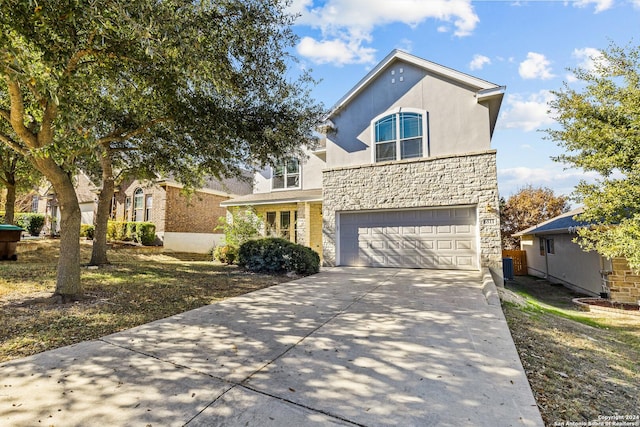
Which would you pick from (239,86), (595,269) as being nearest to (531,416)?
(239,86)

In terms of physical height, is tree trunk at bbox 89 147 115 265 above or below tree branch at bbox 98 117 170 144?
below

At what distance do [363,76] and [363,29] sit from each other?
2541 mm

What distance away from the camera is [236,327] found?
4562 mm

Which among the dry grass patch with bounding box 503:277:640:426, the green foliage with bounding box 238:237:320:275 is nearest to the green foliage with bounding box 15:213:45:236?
the green foliage with bounding box 238:237:320:275

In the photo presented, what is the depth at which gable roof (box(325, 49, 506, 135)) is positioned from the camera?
991cm

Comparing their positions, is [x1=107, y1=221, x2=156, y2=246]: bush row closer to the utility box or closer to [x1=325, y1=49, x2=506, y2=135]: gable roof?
the utility box

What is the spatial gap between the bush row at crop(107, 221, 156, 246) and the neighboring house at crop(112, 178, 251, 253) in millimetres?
446

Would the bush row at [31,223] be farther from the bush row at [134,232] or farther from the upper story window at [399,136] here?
the upper story window at [399,136]

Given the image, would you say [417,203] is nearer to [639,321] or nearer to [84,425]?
[639,321]

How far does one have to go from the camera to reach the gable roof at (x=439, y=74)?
9.91 metres

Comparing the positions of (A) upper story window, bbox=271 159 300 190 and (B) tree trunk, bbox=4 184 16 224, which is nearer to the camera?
(B) tree trunk, bbox=4 184 16 224

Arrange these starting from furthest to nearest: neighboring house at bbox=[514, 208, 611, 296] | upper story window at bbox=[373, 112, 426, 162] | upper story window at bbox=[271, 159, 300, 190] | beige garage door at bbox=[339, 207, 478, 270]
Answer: upper story window at bbox=[271, 159, 300, 190], upper story window at bbox=[373, 112, 426, 162], neighboring house at bbox=[514, 208, 611, 296], beige garage door at bbox=[339, 207, 478, 270]

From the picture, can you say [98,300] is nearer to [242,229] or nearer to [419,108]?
[242,229]

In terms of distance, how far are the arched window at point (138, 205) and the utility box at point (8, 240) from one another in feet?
27.4
